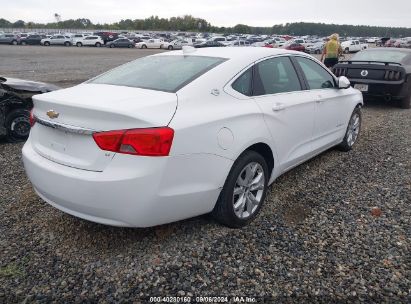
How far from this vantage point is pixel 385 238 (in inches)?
126

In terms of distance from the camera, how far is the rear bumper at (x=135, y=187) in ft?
8.09

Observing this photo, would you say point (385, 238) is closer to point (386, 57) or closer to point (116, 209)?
point (116, 209)

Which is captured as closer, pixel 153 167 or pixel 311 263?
pixel 153 167

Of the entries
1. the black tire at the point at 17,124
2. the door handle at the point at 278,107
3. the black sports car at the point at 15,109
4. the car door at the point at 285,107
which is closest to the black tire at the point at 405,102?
the car door at the point at 285,107

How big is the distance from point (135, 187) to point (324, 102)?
280cm

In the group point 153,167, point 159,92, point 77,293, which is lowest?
point 77,293

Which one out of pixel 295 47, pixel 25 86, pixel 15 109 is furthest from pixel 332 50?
pixel 295 47

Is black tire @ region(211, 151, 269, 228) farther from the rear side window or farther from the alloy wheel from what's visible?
the rear side window

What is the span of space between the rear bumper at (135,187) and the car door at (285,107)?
2.88 ft

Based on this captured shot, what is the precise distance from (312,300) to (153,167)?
1.40m

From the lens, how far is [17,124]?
574 cm

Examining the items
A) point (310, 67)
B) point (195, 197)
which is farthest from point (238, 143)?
point (310, 67)

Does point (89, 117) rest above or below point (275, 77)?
below

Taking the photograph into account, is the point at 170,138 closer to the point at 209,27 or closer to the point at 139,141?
the point at 139,141
